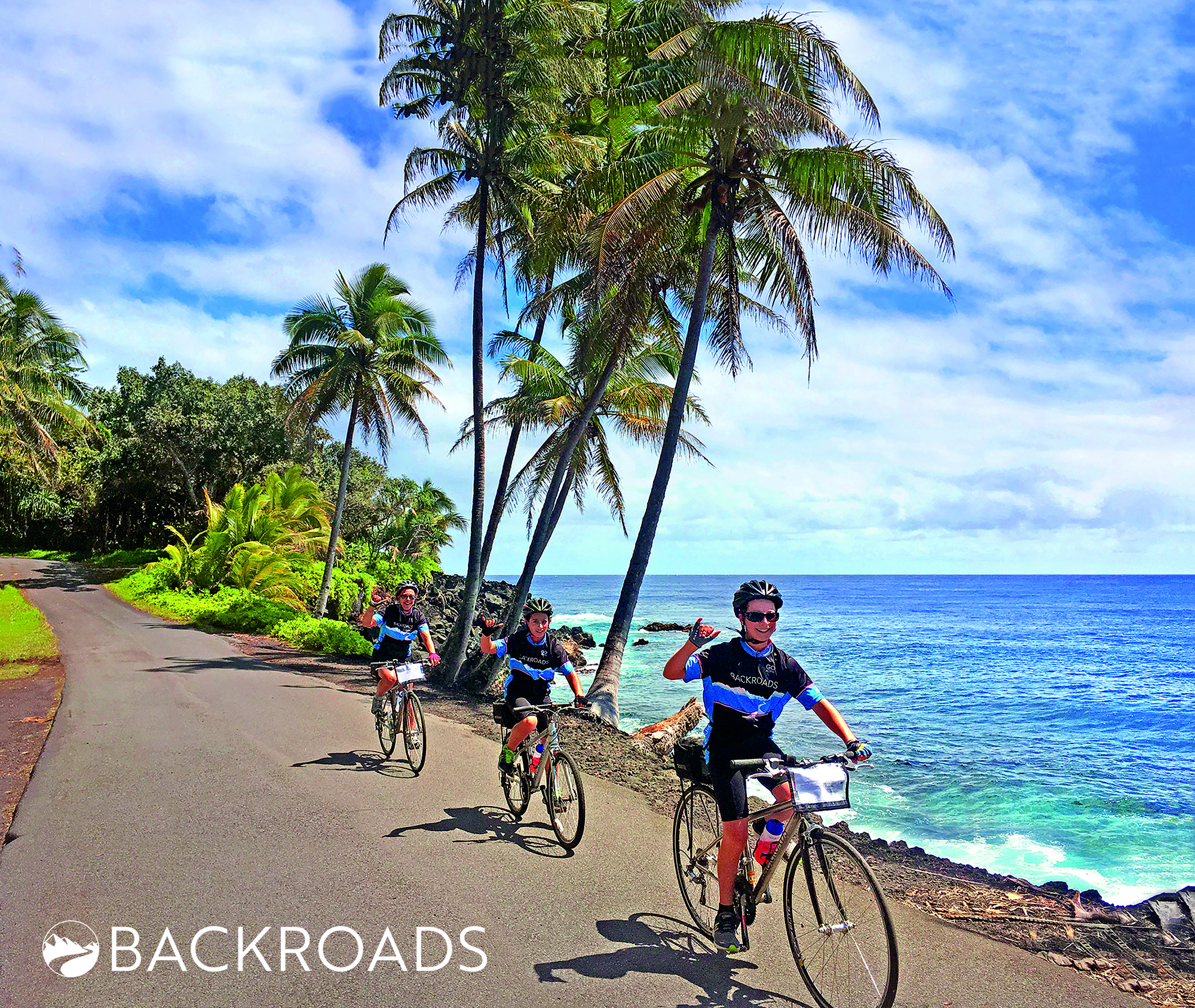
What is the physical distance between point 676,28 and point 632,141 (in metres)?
3.09

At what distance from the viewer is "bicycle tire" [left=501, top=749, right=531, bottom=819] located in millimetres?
6527

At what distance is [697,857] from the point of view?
15.7ft

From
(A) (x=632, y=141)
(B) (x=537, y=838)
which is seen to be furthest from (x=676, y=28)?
(B) (x=537, y=838)

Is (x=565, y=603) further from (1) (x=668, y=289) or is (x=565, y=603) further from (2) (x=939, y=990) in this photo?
(2) (x=939, y=990)

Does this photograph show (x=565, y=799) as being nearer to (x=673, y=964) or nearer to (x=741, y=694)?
(x=673, y=964)

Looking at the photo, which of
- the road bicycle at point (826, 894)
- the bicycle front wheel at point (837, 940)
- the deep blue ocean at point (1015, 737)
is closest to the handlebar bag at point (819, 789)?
the road bicycle at point (826, 894)

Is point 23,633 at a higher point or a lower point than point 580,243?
lower

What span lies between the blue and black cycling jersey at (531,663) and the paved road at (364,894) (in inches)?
44.9

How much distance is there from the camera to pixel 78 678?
514 inches

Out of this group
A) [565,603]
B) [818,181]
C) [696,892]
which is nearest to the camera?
[696,892]

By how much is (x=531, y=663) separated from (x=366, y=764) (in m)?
3.00

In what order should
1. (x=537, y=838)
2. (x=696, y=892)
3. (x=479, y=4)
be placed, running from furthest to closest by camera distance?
1. (x=479, y=4)
2. (x=537, y=838)
3. (x=696, y=892)

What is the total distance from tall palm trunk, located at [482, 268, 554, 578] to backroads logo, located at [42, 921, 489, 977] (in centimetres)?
1230

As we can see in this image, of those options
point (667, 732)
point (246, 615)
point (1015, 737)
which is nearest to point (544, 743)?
point (667, 732)
